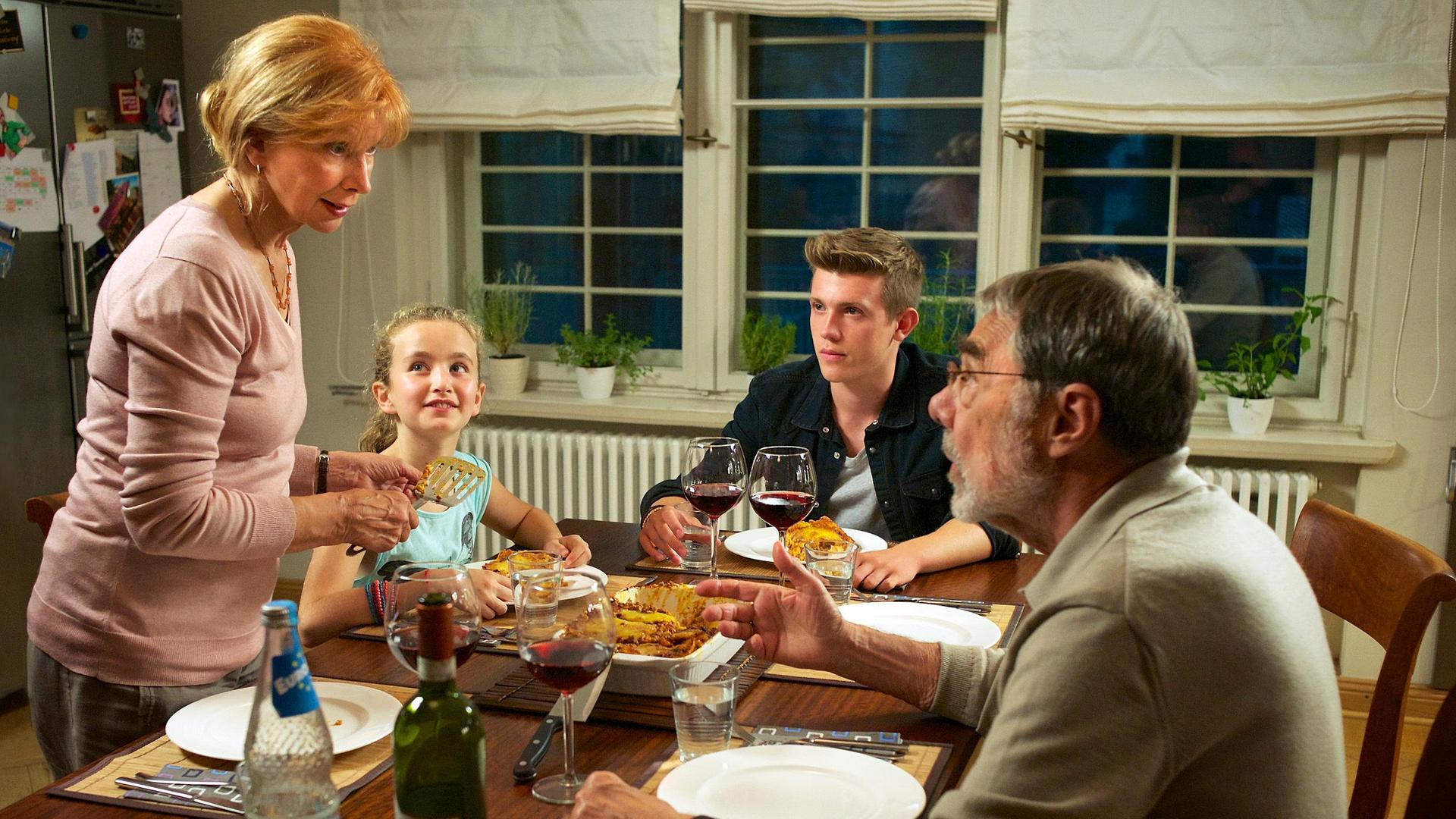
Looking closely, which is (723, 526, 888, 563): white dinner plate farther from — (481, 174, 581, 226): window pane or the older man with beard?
(481, 174, 581, 226): window pane

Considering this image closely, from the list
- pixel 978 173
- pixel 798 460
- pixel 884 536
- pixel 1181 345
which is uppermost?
pixel 978 173

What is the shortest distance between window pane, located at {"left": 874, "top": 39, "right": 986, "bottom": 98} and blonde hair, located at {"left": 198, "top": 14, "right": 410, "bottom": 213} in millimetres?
2477

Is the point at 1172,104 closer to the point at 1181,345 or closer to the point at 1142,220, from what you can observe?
the point at 1142,220

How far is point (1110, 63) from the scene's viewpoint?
3.51 meters

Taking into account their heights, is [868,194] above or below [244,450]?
above

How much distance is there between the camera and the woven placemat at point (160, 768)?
1.22 meters

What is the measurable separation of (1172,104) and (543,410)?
209 cm

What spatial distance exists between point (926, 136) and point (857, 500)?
1775 millimetres

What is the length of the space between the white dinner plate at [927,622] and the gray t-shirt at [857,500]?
675mm

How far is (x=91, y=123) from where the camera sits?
12.1ft

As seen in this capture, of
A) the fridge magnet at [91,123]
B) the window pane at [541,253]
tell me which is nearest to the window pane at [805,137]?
the window pane at [541,253]

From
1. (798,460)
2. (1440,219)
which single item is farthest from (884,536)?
(1440,219)

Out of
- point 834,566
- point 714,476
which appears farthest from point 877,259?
point 834,566

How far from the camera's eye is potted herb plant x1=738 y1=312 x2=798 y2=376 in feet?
13.1
